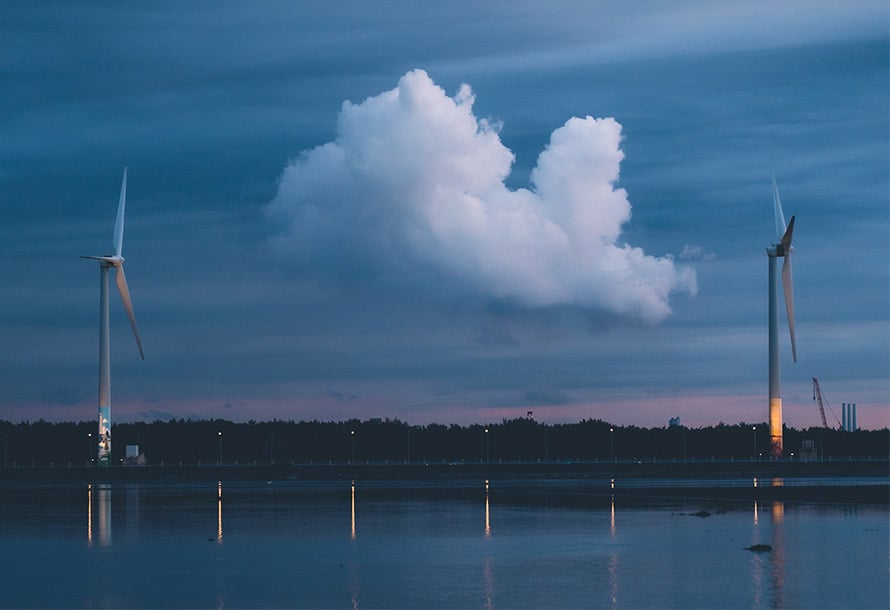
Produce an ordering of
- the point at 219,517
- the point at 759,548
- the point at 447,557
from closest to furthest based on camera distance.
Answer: the point at 447,557
the point at 759,548
the point at 219,517

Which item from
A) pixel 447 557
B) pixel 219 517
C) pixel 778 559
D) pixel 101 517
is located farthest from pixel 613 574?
pixel 101 517

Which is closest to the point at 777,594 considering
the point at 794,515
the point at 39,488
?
the point at 794,515

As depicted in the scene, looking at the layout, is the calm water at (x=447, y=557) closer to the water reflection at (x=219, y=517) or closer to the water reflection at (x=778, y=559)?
the water reflection at (x=778, y=559)

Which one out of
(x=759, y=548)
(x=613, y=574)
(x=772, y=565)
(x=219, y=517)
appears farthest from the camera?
(x=219, y=517)

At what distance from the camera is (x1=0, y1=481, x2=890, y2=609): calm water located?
5578 centimetres

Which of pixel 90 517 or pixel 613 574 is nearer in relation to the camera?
pixel 613 574

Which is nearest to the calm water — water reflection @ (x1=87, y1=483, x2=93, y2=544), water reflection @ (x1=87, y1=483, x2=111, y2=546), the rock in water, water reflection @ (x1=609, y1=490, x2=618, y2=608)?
water reflection @ (x1=609, y1=490, x2=618, y2=608)

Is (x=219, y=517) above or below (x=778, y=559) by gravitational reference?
above

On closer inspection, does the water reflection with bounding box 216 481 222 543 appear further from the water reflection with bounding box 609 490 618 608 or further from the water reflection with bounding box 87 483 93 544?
the water reflection with bounding box 609 490 618 608

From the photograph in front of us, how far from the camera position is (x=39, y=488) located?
182625mm

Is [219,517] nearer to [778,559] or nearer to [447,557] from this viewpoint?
[447,557]

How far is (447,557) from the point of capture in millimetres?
71812

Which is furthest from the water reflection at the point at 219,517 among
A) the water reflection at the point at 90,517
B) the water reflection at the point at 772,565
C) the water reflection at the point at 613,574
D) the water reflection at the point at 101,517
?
the water reflection at the point at 772,565

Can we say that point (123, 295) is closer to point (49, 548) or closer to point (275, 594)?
point (49, 548)
